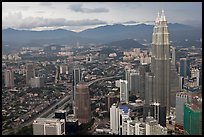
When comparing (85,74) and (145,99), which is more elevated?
(85,74)

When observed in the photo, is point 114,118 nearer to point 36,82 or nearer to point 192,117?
point 192,117

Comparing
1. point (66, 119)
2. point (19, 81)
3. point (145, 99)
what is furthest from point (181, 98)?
point (19, 81)

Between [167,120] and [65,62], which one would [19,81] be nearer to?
[65,62]

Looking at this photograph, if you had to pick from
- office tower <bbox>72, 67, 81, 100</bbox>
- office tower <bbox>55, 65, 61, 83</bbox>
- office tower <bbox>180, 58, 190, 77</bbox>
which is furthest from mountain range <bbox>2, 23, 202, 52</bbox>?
office tower <bbox>72, 67, 81, 100</bbox>

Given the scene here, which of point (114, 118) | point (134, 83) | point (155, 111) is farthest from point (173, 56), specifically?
point (114, 118)

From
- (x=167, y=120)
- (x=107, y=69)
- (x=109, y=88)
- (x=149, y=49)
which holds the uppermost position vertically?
(x=149, y=49)

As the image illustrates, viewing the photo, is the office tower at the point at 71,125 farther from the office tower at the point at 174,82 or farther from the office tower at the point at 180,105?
the office tower at the point at 174,82
